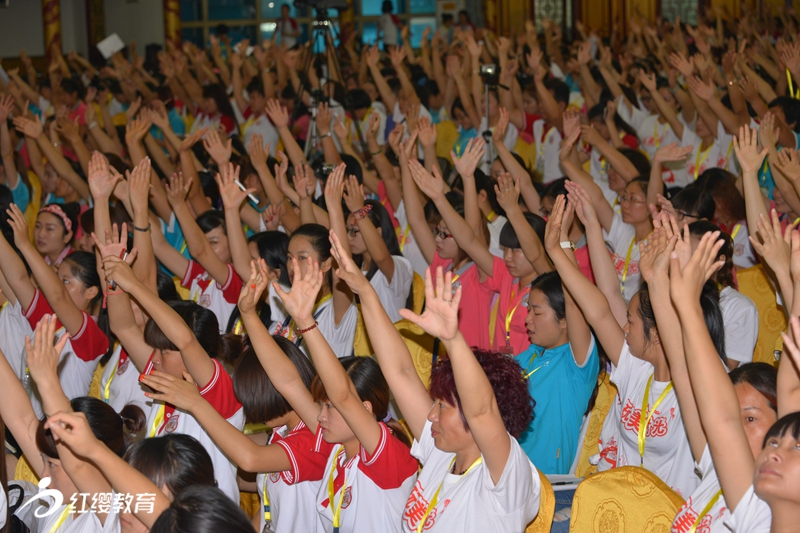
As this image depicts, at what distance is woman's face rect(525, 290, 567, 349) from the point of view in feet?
8.93

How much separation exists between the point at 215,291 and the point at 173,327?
4.14 ft

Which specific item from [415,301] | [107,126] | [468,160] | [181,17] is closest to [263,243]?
[415,301]

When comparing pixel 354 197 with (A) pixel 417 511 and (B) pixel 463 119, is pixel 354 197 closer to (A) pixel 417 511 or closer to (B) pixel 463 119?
(A) pixel 417 511

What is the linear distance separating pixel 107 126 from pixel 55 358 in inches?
197

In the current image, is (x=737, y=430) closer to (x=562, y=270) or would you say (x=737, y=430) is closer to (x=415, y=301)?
(x=562, y=270)

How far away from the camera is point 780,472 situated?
153cm

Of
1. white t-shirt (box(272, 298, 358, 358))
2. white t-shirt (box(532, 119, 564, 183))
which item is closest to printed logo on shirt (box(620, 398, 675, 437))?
white t-shirt (box(272, 298, 358, 358))

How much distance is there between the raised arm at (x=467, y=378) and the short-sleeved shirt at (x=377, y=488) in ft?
1.39

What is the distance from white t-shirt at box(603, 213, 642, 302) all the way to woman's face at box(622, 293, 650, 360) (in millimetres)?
1351

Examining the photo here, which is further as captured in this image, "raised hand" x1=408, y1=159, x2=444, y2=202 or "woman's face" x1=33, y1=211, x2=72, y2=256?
"woman's face" x1=33, y1=211, x2=72, y2=256

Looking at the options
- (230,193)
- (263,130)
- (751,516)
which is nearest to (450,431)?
(751,516)

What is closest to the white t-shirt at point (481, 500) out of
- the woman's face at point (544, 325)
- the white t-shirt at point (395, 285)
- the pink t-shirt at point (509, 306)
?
the woman's face at point (544, 325)

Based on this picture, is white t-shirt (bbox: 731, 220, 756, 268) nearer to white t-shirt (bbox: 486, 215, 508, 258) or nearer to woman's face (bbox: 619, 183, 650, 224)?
woman's face (bbox: 619, 183, 650, 224)

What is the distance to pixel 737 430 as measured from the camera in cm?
172
